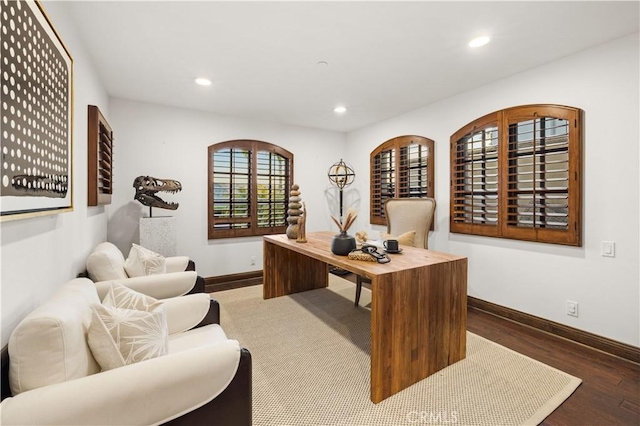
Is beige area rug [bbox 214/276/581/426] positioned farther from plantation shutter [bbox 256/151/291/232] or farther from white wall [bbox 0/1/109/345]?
plantation shutter [bbox 256/151/291/232]

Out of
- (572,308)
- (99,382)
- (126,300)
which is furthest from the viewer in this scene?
(572,308)

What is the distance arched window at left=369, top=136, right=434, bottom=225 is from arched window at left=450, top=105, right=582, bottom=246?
1.35ft

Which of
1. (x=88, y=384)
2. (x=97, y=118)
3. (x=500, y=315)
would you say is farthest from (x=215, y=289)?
(x=500, y=315)

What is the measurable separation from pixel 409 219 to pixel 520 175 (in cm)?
125

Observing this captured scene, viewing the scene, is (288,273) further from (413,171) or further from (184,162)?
(413,171)

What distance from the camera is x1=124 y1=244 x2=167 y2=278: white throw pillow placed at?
2.41m

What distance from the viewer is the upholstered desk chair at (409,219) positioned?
136 inches

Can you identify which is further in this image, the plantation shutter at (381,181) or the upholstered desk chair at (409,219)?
the plantation shutter at (381,181)

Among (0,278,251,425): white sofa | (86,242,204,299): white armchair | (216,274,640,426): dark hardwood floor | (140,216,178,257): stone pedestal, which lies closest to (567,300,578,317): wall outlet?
(216,274,640,426): dark hardwood floor

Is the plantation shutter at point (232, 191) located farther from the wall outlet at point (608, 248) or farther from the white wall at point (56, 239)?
the wall outlet at point (608, 248)

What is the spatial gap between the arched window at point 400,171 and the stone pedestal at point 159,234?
3.04m

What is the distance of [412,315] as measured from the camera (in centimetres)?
193

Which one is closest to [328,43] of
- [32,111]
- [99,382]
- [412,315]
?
[32,111]

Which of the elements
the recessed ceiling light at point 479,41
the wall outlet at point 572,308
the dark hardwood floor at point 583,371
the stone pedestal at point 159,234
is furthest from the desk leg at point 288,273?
the recessed ceiling light at point 479,41
